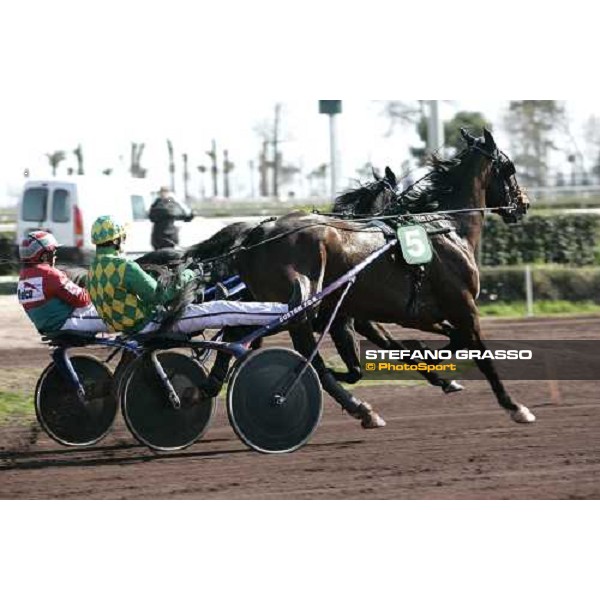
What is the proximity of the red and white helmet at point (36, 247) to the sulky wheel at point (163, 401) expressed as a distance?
2.75 ft

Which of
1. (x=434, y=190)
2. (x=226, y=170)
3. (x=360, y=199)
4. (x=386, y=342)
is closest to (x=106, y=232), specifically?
(x=226, y=170)

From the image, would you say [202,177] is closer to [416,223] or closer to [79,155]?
[79,155]

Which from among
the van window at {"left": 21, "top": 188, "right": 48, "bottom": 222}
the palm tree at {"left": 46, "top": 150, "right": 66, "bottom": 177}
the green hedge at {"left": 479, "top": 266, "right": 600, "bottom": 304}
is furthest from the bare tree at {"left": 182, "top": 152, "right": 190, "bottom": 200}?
the green hedge at {"left": 479, "top": 266, "right": 600, "bottom": 304}

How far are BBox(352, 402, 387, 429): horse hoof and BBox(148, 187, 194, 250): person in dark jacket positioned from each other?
160 cm

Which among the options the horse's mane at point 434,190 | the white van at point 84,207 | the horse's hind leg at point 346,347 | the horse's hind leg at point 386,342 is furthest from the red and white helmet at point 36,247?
the horse's mane at point 434,190

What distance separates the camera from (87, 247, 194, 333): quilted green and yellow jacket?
8.34 meters

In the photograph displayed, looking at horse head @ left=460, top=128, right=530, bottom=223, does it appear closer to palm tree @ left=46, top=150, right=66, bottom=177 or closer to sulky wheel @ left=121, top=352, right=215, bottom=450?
sulky wheel @ left=121, top=352, right=215, bottom=450

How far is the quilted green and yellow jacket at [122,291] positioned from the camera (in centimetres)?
834

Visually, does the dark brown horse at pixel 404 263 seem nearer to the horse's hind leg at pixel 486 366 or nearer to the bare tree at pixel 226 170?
the horse's hind leg at pixel 486 366

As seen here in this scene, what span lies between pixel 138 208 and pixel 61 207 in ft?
1.80

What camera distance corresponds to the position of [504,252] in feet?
33.8

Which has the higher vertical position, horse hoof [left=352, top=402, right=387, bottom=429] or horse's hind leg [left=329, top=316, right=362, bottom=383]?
horse's hind leg [left=329, top=316, right=362, bottom=383]
